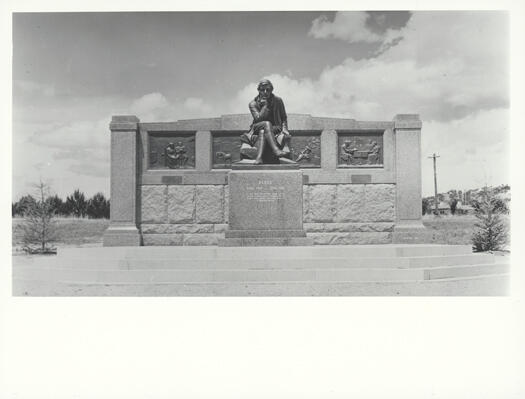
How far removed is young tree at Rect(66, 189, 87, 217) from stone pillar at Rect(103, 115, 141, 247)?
8075 millimetres

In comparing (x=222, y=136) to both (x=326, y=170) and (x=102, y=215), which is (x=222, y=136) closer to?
(x=326, y=170)

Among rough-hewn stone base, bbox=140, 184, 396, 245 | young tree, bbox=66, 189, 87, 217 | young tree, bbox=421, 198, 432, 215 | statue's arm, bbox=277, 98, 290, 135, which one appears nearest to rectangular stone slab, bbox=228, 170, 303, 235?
statue's arm, bbox=277, 98, 290, 135

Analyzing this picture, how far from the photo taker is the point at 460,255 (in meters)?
10.5

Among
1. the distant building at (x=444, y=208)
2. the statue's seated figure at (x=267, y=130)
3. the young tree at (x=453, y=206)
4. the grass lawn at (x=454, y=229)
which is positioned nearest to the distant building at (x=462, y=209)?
the young tree at (x=453, y=206)

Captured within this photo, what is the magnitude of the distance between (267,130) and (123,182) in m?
4.59

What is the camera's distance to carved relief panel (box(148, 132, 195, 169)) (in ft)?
46.5

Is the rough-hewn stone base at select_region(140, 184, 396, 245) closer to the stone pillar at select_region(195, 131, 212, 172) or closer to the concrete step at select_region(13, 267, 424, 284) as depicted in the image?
the stone pillar at select_region(195, 131, 212, 172)

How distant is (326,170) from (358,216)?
1579 millimetres

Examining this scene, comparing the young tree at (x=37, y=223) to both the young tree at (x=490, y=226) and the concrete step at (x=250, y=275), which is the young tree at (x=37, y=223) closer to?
the concrete step at (x=250, y=275)

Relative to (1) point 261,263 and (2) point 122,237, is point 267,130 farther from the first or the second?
(2) point 122,237

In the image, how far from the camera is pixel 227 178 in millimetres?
13664

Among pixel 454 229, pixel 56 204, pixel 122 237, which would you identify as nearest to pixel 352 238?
pixel 122 237

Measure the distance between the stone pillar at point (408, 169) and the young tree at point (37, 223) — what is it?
11.1m

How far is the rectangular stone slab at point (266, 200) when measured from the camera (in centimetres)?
1136
